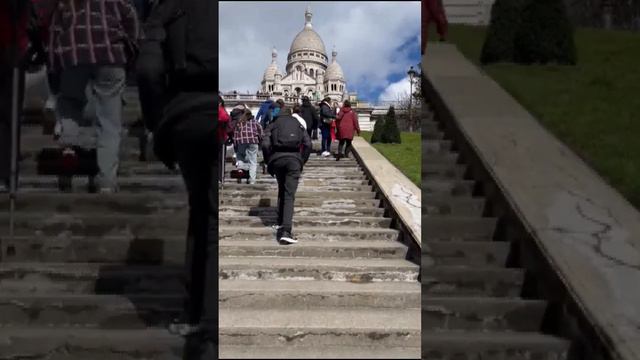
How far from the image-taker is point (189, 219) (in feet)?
7.54

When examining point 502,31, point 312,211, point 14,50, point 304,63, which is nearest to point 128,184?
point 14,50

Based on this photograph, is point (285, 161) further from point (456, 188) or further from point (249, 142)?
point (249, 142)

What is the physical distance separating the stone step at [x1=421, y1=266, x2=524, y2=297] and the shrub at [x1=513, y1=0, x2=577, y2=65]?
230cm

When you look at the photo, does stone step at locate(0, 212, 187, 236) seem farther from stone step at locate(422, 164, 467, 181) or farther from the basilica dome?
stone step at locate(422, 164, 467, 181)

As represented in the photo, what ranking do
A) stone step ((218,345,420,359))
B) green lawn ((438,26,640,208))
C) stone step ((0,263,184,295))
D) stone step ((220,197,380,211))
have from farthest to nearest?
stone step ((220,197,380,211)), green lawn ((438,26,640,208)), stone step ((218,345,420,359)), stone step ((0,263,184,295))

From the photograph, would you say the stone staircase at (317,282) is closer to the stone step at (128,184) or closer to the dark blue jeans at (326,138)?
the stone step at (128,184)

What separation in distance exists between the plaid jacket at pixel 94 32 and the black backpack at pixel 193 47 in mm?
273

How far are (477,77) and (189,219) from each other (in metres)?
3.59

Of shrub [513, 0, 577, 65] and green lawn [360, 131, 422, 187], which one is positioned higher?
shrub [513, 0, 577, 65]

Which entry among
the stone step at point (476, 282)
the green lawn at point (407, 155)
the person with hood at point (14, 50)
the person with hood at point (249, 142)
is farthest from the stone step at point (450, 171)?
the person with hood at point (249, 142)

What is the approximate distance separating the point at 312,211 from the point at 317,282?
229 centimetres

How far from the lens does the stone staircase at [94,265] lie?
242 cm

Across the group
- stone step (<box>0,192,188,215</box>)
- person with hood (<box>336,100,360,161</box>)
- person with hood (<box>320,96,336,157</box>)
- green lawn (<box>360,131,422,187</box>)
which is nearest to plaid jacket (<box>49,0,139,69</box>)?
stone step (<box>0,192,188,215</box>)

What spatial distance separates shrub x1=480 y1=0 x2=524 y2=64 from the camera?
455 cm
